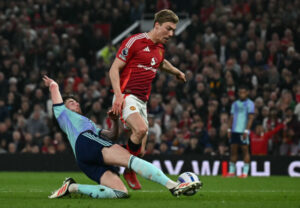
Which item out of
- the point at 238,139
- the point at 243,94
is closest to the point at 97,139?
the point at 243,94

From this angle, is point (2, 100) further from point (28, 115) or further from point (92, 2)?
point (92, 2)

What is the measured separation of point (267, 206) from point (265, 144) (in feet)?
33.6

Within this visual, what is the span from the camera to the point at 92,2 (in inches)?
956

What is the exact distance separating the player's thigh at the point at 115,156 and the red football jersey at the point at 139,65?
1433 mm

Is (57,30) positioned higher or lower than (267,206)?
higher

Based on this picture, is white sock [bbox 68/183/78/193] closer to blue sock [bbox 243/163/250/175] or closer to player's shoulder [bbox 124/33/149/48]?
player's shoulder [bbox 124/33/149/48]

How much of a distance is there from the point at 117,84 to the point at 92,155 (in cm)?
114

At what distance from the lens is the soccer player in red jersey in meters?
9.19

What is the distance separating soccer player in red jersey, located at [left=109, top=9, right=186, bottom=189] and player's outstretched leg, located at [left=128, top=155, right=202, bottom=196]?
3.69 feet

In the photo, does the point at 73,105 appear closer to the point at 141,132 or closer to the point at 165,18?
the point at 141,132

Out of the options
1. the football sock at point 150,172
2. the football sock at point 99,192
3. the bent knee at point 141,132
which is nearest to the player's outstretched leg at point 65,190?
the football sock at point 99,192

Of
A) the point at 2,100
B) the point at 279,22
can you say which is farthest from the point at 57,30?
the point at 279,22

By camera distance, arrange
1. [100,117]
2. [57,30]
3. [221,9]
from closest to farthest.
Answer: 1. [100,117]
2. [221,9]
3. [57,30]

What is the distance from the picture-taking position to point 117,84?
9023mm
